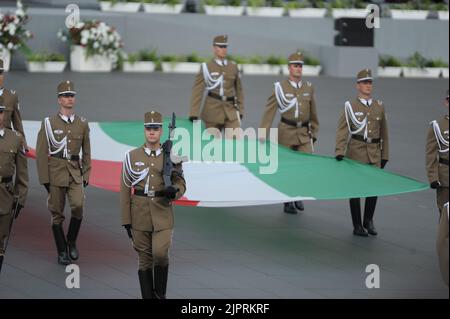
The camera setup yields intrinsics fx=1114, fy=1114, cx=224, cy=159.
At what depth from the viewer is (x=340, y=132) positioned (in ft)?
36.6

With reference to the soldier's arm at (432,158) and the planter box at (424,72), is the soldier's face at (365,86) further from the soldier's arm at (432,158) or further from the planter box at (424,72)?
the planter box at (424,72)

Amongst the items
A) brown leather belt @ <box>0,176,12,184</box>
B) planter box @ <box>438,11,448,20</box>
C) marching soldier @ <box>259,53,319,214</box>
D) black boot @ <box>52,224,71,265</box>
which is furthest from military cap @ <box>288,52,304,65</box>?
planter box @ <box>438,11,448,20</box>

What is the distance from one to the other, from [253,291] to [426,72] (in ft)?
60.5

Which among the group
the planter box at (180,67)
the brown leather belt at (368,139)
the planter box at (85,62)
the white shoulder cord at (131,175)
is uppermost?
the white shoulder cord at (131,175)

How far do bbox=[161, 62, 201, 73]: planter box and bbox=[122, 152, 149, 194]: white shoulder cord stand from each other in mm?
16652

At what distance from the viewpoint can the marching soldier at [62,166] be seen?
962 cm

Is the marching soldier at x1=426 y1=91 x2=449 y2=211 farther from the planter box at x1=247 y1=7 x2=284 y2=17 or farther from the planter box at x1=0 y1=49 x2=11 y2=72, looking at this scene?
the planter box at x1=247 y1=7 x2=284 y2=17

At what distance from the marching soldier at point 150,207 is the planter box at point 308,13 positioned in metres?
19.4

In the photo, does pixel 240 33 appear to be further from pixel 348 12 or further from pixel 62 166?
pixel 62 166

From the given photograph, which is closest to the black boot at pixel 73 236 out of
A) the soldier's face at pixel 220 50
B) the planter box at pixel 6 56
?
the soldier's face at pixel 220 50

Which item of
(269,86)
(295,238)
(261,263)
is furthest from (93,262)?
(269,86)

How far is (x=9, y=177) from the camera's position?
8.95m

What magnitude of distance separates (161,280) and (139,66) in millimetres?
16857

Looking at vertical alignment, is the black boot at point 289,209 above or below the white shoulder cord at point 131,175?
below
